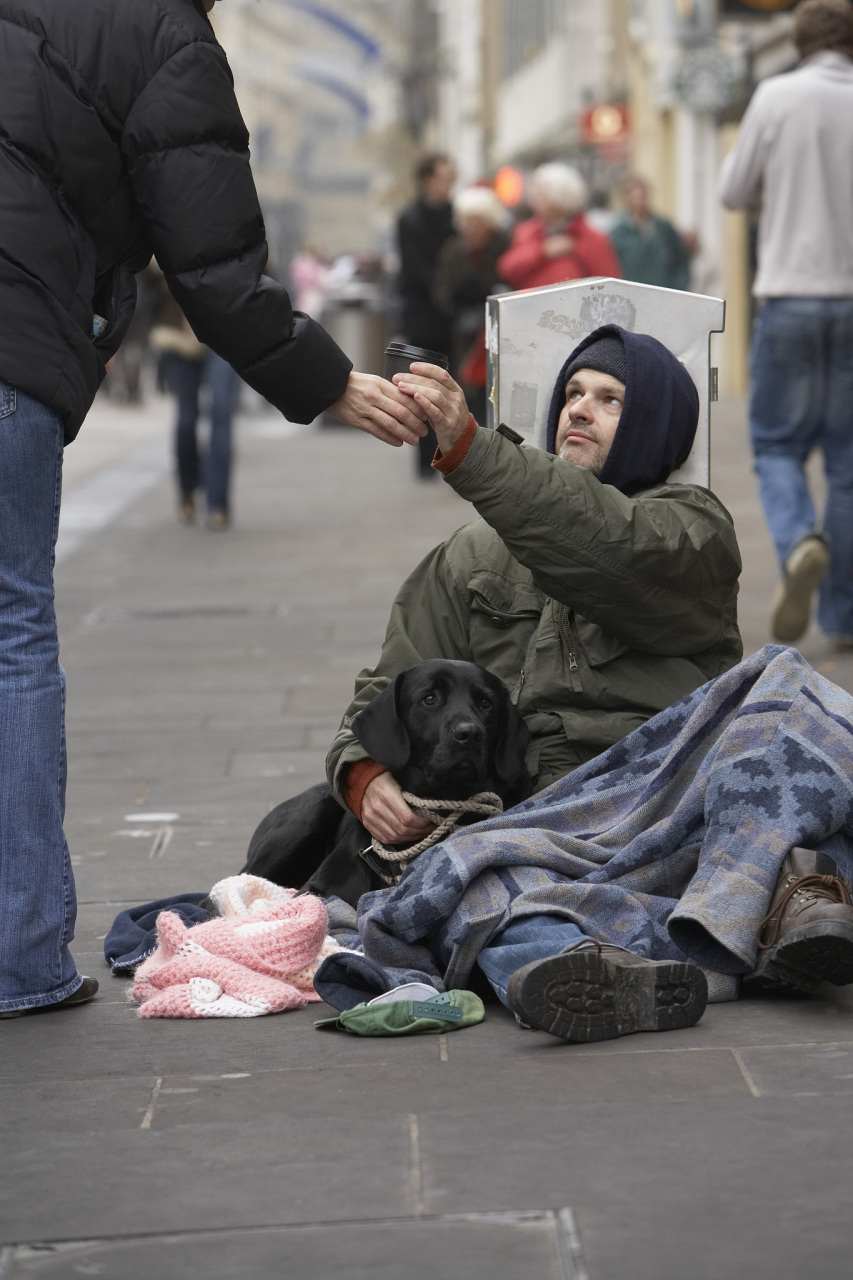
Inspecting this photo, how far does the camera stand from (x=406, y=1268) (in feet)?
8.09

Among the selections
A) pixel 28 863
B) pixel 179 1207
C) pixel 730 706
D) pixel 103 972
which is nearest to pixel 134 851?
pixel 103 972

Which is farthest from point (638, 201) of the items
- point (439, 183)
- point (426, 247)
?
point (426, 247)

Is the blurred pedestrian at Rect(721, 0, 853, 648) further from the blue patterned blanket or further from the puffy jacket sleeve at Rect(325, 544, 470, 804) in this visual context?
the blue patterned blanket

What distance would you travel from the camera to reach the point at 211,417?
472 inches

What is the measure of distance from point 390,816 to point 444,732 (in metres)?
0.22

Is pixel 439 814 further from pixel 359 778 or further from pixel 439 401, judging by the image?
pixel 439 401

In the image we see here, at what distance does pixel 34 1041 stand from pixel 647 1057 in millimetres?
1040

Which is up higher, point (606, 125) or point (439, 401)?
point (606, 125)

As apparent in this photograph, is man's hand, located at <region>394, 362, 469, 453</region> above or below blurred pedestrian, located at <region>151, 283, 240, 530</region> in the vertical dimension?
above

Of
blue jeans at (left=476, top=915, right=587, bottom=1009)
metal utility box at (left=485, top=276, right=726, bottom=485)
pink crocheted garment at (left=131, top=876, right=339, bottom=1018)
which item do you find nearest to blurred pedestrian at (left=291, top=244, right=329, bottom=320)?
metal utility box at (left=485, top=276, right=726, bottom=485)

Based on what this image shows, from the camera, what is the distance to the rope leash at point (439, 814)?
3936 mm

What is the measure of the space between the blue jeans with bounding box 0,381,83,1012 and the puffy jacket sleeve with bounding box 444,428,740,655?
28.2 inches

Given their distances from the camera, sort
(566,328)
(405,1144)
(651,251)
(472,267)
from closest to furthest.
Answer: (405,1144)
(566,328)
(472,267)
(651,251)

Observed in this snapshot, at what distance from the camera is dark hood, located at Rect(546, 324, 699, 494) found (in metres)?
3.95
